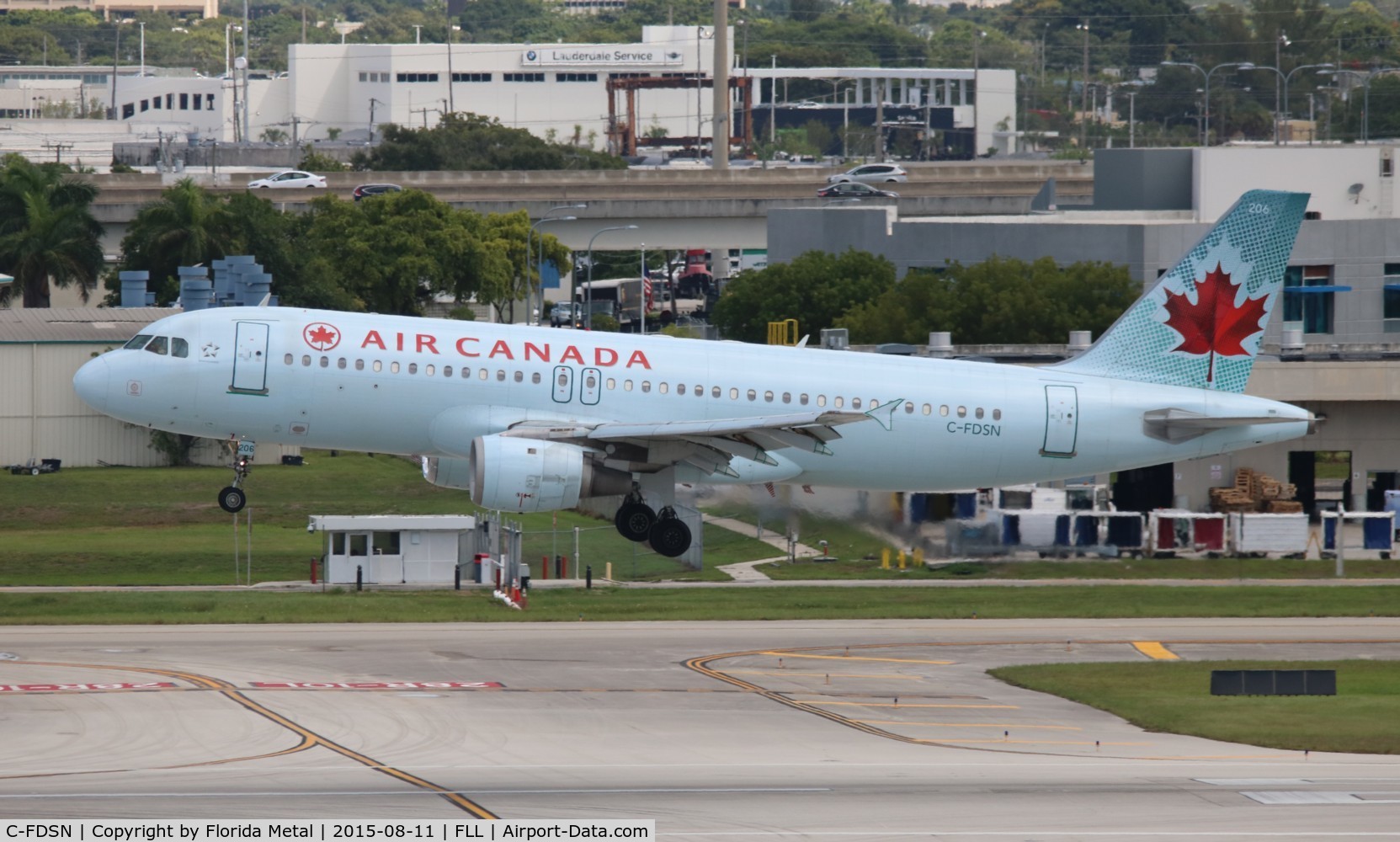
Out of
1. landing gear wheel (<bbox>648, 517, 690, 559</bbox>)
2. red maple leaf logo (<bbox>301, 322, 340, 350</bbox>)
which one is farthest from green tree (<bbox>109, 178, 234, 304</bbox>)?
landing gear wheel (<bbox>648, 517, 690, 559</bbox>)

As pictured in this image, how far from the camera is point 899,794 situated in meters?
28.7

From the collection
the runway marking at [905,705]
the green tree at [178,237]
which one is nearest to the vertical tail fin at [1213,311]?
the runway marking at [905,705]

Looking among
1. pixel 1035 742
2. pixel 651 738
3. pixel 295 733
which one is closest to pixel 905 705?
pixel 1035 742

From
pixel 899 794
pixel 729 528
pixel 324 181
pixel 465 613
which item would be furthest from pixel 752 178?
pixel 899 794

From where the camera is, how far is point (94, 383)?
135ft

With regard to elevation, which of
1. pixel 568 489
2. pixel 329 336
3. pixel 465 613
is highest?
pixel 329 336

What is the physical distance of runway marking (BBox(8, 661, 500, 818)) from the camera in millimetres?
27891

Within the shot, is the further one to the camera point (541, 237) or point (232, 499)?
point (541, 237)

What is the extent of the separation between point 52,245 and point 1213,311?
82981mm

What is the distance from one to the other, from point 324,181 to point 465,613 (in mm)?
103611

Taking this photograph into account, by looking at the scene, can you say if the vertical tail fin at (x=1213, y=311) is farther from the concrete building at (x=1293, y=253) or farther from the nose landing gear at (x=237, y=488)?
the concrete building at (x=1293, y=253)

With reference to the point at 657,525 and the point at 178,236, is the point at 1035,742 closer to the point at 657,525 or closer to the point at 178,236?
the point at 657,525

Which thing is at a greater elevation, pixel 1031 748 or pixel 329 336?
pixel 329 336

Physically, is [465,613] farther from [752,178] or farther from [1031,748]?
[752,178]
